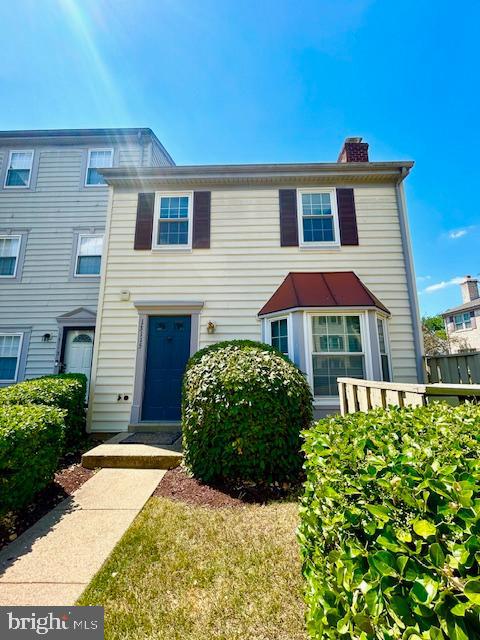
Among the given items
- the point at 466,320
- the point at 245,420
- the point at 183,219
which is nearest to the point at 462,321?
the point at 466,320

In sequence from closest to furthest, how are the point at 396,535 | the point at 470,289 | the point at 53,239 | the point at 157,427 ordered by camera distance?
1. the point at 396,535
2. the point at 157,427
3. the point at 53,239
4. the point at 470,289

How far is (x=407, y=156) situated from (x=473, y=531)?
863 cm

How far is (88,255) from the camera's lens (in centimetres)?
920

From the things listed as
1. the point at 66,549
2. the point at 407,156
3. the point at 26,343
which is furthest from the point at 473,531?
the point at 26,343

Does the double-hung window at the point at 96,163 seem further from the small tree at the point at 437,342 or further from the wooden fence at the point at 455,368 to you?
the small tree at the point at 437,342

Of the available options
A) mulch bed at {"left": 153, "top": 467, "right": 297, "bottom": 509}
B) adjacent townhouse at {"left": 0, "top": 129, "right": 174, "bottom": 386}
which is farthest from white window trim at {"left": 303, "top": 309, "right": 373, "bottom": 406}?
adjacent townhouse at {"left": 0, "top": 129, "right": 174, "bottom": 386}

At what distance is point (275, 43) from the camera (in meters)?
6.45

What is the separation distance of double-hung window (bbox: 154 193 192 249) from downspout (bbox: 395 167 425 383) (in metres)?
5.35

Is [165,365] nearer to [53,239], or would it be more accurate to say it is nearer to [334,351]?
[334,351]

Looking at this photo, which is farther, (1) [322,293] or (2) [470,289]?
(2) [470,289]

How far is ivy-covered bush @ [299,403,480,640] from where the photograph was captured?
757 mm

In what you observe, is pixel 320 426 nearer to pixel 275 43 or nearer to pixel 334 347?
pixel 334 347

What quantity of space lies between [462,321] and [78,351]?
96.1 ft

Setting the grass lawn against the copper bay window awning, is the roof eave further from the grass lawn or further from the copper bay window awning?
the grass lawn
